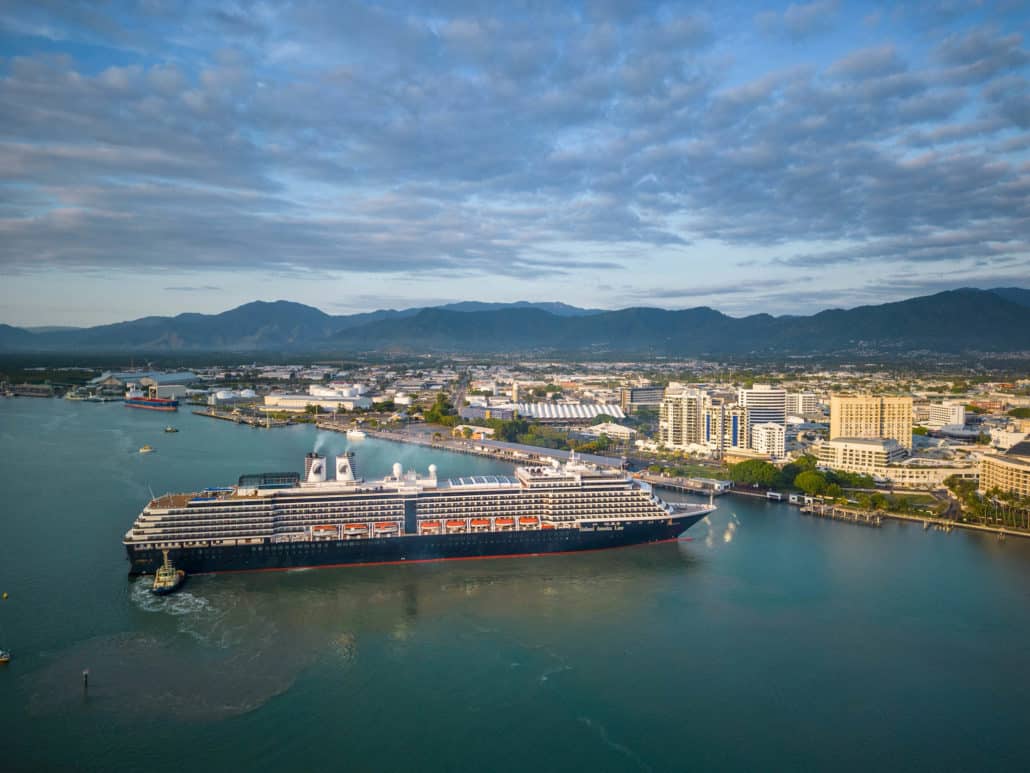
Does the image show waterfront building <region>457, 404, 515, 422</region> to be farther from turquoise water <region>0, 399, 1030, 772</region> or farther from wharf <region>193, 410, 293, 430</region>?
turquoise water <region>0, 399, 1030, 772</region>

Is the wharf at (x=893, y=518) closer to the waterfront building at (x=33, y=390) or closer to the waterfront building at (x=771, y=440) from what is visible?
the waterfront building at (x=771, y=440)

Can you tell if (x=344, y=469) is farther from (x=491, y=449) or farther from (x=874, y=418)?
(x=874, y=418)

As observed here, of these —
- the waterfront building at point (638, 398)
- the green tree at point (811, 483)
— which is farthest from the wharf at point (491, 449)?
the waterfront building at point (638, 398)

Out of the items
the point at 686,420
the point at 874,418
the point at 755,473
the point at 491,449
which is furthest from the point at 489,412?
the point at 874,418

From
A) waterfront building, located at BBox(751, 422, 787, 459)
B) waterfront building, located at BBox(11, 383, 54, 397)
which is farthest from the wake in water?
waterfront building, located at BBox(11, 383, 54, 397)

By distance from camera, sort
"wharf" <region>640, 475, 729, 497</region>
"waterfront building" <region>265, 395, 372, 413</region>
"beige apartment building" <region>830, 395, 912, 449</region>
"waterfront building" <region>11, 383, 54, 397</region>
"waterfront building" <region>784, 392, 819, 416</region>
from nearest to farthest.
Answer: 1. "wharf" <region>640, 475, 729, 497</region>
2. "beige apartment building" <region>830, 395, 912, 449</region>
3. "waterfront building" <region>784, 392, 819, 416</region>
4. "waterfront building" <region>265, 395, 372, 413</region>
5. "waterfront building" <region>11, 383, 54, 397</region>

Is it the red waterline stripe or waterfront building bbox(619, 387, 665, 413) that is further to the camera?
waterfront building bbox(619, 387, 665, 413)
